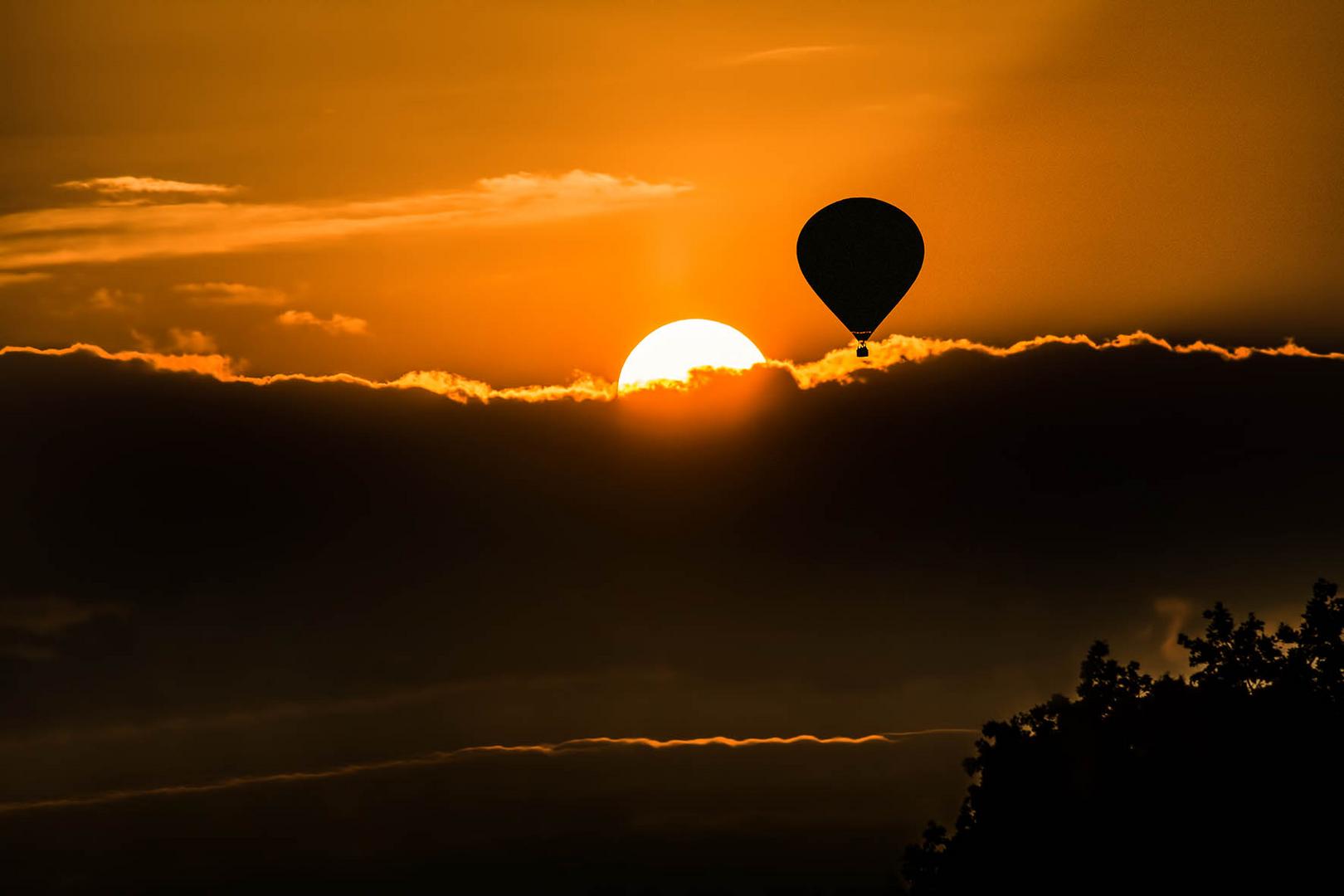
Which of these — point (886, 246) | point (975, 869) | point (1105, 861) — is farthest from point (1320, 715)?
point (886, 246)

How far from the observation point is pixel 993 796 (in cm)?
6269

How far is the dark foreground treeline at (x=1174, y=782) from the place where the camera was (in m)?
56.7

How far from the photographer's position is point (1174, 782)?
5862cm

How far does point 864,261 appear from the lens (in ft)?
284

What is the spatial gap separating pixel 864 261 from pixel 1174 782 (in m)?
34.0

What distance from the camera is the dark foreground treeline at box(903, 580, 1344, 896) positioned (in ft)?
186

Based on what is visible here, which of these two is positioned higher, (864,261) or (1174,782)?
(864,261)

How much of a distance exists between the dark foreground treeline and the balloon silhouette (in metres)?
26.1

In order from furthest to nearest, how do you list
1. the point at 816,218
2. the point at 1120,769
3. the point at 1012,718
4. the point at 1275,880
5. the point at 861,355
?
1. the point at 816,218
2. the point at 861,355
3. the point at 1012,718
4. the point at 1120,769
5. the point at 1275,880

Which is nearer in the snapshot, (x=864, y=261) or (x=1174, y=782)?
(x=1174, y=782)

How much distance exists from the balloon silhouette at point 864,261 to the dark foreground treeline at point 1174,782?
26.1 metres

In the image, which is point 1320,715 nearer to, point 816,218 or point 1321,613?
point 1321,613

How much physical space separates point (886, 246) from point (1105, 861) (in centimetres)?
3553

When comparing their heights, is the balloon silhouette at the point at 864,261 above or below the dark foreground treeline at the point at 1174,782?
above
